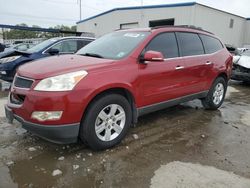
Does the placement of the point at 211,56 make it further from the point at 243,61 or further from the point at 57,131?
the point at 243,61

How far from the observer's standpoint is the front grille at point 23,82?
324cm

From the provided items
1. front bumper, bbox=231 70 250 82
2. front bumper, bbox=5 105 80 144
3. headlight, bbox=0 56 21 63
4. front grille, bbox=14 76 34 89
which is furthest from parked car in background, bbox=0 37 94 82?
front bumper, bbox=231 70 250 82

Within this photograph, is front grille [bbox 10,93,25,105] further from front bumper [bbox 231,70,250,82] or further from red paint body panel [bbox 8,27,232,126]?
front bumper [bbox 231,70,250,82]

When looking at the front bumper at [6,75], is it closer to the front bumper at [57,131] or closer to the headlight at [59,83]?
the front bumper at [57,131]

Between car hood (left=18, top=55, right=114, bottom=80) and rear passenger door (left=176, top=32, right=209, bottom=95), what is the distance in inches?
70.5

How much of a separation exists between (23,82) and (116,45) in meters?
1.66

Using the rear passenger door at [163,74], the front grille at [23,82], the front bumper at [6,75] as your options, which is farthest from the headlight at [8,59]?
the rear passenger door at [163,74]

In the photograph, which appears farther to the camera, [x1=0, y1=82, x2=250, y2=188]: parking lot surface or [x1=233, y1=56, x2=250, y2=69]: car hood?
[x1=233, y1=56, x2=250, y2=69]: car hood

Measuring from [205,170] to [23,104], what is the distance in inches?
96.3

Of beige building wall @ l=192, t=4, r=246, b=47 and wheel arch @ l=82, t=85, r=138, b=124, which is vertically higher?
beige building wall @ l=192, t=4, r=246, b=47

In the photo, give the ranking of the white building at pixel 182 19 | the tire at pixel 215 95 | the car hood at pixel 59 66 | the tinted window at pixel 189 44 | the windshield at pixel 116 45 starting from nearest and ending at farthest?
the car hood at pixel 59 66 < the windshield at pixel 116 45 < the tinted window at pixel 189 44 < the tire at pixel 215 95 < the white building at pixel 182 19

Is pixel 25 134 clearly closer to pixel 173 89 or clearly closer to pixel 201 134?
pixel 173 89

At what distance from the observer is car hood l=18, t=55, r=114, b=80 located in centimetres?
323

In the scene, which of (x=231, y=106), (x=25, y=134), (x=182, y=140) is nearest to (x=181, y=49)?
(x=182, y=140)
